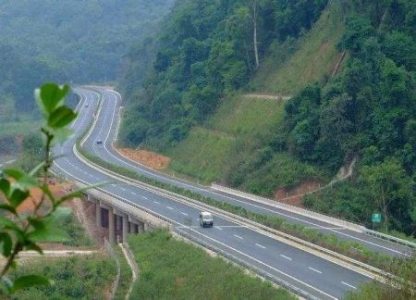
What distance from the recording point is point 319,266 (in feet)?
85.6

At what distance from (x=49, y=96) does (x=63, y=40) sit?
14190cm

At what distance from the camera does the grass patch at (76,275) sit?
2450 centimetres

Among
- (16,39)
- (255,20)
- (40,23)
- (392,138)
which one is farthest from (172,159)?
(40,23)

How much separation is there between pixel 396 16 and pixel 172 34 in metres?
31.5

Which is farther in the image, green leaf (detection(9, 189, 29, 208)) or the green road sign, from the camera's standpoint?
the green road sign

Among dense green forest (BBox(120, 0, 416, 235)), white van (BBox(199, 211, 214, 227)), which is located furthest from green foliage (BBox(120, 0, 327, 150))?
white van (BBox(199, 211, 214, 227))

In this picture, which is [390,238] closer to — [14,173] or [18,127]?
[14,173]

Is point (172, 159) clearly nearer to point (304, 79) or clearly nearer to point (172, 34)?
point (304, 79)

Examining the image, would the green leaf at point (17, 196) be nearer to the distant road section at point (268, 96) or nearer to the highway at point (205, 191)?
the highway at point (205, 191)

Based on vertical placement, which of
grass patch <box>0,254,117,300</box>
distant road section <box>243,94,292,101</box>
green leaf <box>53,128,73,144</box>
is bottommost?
grass patch <box>0,254,117,300</box>

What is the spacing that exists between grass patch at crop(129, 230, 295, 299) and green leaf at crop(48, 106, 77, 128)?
723 inches

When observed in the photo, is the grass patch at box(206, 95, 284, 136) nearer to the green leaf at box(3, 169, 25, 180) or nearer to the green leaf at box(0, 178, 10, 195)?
the green leaf at box(3, 169, 25, 180)

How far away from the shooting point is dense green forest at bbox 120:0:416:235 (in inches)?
1436

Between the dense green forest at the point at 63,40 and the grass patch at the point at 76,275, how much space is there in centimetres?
6813
